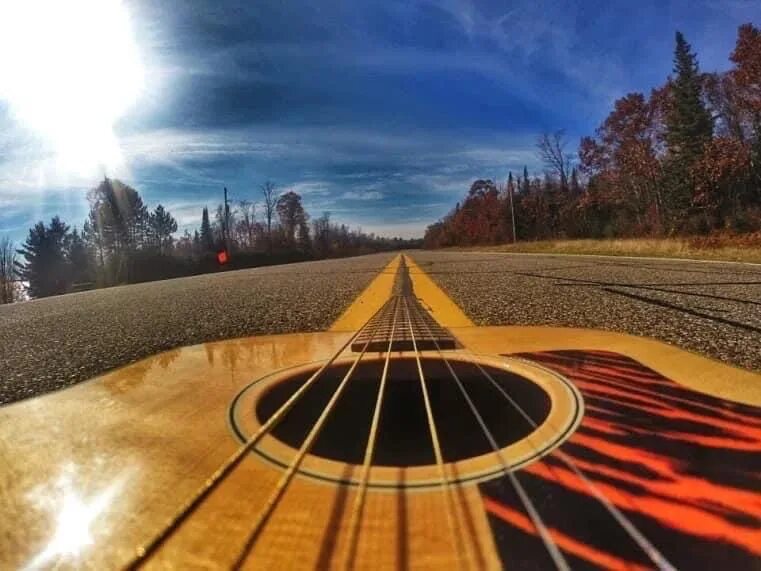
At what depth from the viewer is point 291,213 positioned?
66125mm

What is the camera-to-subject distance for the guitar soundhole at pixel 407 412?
5.05 ft

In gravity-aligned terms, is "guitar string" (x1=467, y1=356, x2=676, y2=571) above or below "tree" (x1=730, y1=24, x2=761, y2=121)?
below

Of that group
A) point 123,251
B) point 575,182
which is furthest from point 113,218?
point 575,182

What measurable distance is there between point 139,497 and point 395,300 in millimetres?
3957

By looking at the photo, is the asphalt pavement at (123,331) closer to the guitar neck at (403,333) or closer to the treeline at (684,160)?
the guitar neck at (403,333)

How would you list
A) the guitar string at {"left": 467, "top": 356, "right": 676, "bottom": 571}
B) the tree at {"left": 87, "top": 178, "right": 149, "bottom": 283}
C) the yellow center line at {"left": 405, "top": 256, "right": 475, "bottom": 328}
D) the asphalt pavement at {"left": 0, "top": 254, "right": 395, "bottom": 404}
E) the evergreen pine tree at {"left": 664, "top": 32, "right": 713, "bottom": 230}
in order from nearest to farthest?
the guitar string at {"left": 467, "top": 356, "right": 676, "bottom": 571}
the asphalt pavement at {"left": 0, "top": 254, "right": 395, "bottom": 404}
the yellow center line at {"left": 405, "top": 256, "right": 475, "bottom": 328}
the evergreen pine tree at {"left": 664, "top": 32, "right": 713, "bottom": 230}
the tree at {"left": 87, "top": 178, "right": 149, "bottom": 283}

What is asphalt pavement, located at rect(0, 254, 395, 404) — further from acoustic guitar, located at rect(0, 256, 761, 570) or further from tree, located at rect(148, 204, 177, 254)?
tree, located at rect(148, 204, 177, 254)

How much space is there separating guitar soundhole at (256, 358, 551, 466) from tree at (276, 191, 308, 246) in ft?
206

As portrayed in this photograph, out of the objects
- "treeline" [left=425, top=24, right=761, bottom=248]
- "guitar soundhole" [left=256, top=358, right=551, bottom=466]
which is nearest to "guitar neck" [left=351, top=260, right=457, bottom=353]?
"guitar soundhole" [left=256, top=358, right=551, bottom=466]

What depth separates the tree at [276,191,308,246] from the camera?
64750 mm

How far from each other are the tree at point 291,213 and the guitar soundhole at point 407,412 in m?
62.7

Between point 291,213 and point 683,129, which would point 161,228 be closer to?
point 291,213

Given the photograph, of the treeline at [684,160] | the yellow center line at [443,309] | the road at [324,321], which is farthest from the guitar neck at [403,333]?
the treeline at [684,160]

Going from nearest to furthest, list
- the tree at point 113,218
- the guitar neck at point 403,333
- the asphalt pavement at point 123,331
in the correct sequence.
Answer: the asphalt pavement at point 123,331, the guitar neck at point 403,333, the tree at point 113,218
